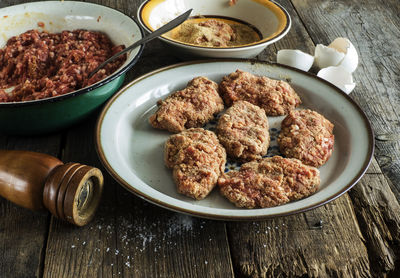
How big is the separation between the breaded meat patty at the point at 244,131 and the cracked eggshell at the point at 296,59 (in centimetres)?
51

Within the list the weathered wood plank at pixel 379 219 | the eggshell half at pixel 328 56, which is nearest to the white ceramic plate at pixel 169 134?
the weathered wood plank at pixel 379 219

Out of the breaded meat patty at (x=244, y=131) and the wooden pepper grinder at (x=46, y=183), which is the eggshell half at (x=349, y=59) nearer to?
the breaded meat patty at (x=244, y=131)

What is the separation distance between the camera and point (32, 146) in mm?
1834

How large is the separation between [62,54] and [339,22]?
1957mm

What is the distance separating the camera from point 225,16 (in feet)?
8.79

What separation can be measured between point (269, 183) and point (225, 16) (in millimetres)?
1528

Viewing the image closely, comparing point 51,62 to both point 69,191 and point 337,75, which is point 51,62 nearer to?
point 69,191

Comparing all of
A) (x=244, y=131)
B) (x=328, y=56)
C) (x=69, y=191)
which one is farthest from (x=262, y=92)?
(x=69, y=191)

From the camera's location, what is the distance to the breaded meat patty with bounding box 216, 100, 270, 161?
169 cm

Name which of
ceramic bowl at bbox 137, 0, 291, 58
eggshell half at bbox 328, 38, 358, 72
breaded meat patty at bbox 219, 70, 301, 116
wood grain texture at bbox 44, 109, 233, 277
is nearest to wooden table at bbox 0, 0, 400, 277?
wood grain texture at bbox 44, 109, 233, 277

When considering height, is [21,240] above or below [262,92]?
below

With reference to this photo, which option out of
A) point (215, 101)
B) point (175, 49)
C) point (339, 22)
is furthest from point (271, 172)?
point (339, 22)

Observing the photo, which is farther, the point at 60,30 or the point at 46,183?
the point at 60,30

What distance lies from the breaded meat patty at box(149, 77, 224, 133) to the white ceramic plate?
0.22ft
